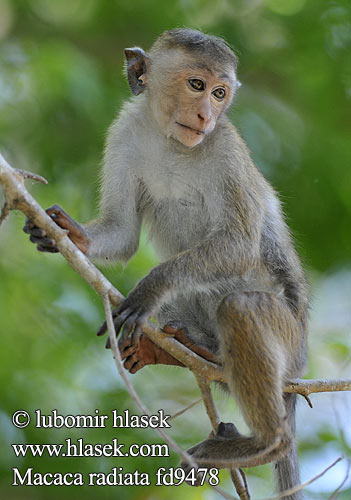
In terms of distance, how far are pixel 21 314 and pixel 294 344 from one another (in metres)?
3.46

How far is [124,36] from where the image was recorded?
9492 mm

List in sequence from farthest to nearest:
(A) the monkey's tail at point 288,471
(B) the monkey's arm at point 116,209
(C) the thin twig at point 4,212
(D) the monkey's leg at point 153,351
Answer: (B) the monkey's arm at point 116,209, (A) the monkey's tail at point 288,471, (D) the monkey's leg at point 153,351, (C) the thin twig at point 4,212

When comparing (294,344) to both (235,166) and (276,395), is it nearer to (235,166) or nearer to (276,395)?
(276,395)

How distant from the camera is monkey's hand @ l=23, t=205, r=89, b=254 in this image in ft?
17.4

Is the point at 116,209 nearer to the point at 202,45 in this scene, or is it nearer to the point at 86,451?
the point at 202,45

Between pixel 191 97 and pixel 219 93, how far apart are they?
0.93 ft

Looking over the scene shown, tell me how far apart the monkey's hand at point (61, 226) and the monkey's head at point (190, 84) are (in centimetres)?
113

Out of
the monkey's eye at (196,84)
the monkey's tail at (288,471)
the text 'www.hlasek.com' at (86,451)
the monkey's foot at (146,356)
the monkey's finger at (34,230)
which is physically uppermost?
the monkey's eye at (196,84)

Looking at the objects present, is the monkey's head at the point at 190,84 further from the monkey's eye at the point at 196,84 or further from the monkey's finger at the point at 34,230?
the monkey's finger at the point at 34,230

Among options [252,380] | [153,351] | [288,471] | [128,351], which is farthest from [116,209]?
[288,471]

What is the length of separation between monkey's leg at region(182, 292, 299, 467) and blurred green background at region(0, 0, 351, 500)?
189 centimetres

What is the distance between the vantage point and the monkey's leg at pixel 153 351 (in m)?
5.89

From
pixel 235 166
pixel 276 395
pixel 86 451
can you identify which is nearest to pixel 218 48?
pixel 235 166

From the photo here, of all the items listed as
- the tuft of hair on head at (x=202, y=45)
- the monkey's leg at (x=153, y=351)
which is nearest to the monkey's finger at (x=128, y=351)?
the monkey's leg at (x=153, y=351)
